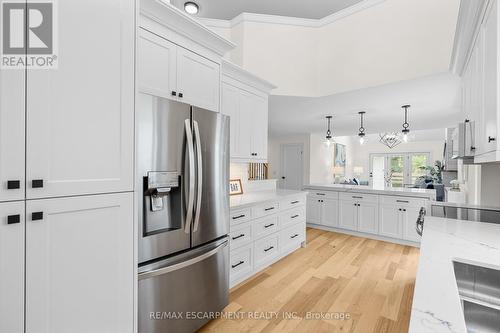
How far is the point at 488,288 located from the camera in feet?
3.54

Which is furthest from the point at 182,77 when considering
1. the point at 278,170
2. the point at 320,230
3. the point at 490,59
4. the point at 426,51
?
the point at 278,170

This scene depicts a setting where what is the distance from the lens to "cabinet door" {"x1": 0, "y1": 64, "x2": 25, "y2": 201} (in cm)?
83

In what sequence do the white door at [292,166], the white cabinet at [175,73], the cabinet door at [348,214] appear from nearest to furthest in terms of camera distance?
1. the white cabinet at [175,73]
2. the cabinet door at [348,214]
3. the white door at [292,166]

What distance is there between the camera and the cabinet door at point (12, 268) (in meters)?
0.85

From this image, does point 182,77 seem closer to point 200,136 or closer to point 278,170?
point 200,136

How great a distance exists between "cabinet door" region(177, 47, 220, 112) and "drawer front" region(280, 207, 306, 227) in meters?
1.77

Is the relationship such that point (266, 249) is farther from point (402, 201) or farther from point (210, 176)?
point (402, 201)

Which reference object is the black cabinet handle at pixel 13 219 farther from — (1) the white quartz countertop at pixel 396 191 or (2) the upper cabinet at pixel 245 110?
(1) the white quartz countertop at pixel 396 191

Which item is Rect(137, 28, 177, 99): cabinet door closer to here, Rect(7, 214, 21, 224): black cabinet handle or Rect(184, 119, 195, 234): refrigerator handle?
Rect(184, 119, 195, 234): refrigerator handle

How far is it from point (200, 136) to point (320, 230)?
386cm

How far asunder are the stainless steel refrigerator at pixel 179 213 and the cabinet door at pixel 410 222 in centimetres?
336

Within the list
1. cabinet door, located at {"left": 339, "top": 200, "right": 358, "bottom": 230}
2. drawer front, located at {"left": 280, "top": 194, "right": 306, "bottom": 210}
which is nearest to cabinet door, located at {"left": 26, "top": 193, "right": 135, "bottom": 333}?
drawer front, located at {"left": 280, "top": 194, "right": 306, "bottom": 210}

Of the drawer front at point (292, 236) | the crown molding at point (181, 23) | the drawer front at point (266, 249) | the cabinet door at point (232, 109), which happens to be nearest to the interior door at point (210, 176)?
the crown molding at point (181, 23)

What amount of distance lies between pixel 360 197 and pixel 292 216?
1667 millimetres
